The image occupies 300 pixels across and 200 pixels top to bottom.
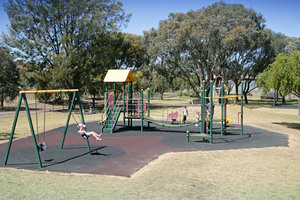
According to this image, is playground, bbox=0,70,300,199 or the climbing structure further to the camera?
the climbing structure

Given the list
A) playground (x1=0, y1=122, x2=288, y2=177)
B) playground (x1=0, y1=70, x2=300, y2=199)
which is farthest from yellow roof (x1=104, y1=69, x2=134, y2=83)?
playground (x1=0, y1=70, x2=300, y2=199)

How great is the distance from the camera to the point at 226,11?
1602 inches

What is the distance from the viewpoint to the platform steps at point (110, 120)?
18.5 m

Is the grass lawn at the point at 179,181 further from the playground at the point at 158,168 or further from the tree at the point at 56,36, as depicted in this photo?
the tree at the point at 56,36

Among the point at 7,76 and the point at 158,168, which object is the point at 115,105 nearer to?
the point at 158,168

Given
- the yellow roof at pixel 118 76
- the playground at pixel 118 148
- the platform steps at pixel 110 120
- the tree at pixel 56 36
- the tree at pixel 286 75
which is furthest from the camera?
the tree at pixel 56 36

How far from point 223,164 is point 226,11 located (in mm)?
35358

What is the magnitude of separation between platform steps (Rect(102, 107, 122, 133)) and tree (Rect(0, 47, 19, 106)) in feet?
68.9

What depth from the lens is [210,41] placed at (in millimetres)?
36562

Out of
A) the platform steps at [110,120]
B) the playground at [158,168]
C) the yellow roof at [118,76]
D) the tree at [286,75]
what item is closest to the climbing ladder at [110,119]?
the platform steps at [110,120]

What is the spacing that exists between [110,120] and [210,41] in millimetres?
22720

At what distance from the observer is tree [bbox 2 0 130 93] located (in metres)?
33.5

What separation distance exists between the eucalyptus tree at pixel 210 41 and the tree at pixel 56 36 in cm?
934

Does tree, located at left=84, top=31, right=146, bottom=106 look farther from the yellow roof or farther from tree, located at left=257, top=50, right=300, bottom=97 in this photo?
tree, located at left=257, top=50, right=300, bottom=97
